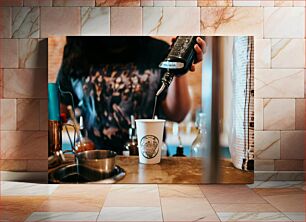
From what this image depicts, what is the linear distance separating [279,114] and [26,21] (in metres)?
1.40

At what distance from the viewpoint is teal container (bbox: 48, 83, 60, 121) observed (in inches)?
82.2

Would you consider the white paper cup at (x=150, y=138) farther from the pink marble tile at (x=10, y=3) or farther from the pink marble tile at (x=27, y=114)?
the pink marble tile at (x=10, y=3)

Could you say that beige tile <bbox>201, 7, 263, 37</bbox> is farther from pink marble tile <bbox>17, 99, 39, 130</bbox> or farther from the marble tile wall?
pink marble tile <bbox>17, 99, 39, 130</bbox>

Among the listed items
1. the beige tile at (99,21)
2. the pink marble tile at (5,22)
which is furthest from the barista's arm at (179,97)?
the pink marble tile at (5,22)

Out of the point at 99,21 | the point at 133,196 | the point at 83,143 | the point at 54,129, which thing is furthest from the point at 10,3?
the point at 133,196

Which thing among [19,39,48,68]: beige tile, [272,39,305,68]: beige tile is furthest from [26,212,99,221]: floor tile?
[272,39,305,68]: beige tile

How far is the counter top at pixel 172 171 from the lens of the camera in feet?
6.78

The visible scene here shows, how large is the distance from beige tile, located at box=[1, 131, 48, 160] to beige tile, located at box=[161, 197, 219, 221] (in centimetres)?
76

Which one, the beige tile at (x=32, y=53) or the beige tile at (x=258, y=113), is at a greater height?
the beige tile at (x=32, y=53)

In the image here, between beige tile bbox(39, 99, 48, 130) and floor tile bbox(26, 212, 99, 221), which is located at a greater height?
beige tile bbox(39, 99, 48, 130)

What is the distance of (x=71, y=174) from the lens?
81.6 inches

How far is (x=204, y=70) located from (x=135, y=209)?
32.6 inches

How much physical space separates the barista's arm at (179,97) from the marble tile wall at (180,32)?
0.41 ft

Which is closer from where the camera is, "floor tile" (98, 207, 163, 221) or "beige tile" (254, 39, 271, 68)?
"floor tile" (98, 207, 163, 221)
